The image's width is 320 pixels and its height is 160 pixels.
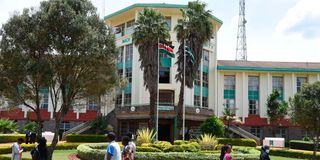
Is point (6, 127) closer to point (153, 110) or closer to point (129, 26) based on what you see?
point (153, 110)

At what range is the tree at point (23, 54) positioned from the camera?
61.2ft

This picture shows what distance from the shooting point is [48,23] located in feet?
62.2

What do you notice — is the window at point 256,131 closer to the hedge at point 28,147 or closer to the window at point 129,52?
the window at point 129,52

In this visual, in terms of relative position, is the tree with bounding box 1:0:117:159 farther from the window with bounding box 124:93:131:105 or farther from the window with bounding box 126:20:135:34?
the window with bounding box 126:20:135:34

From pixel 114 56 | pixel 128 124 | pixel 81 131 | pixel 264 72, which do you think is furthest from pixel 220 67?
pixel 114 56

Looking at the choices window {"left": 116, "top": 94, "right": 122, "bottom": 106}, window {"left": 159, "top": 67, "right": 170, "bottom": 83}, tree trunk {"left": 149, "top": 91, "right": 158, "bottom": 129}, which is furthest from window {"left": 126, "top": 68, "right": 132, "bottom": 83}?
tree trunk {"left": 149, "top": 91, "right": 158, "bottom": 129}

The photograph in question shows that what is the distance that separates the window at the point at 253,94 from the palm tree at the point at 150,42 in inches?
686

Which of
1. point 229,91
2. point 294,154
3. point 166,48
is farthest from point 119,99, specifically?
point 294,154

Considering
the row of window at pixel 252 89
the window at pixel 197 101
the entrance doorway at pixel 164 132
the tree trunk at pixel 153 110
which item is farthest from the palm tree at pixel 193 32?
the row of window at pixel 252 89

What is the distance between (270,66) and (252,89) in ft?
12.6

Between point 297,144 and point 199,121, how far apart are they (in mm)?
10292

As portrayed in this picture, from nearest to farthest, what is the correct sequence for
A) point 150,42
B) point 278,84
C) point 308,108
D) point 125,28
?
point 308,108
point 150,42
point 125,28
point 278,84

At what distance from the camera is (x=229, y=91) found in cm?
5069

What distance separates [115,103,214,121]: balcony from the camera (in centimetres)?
4066
